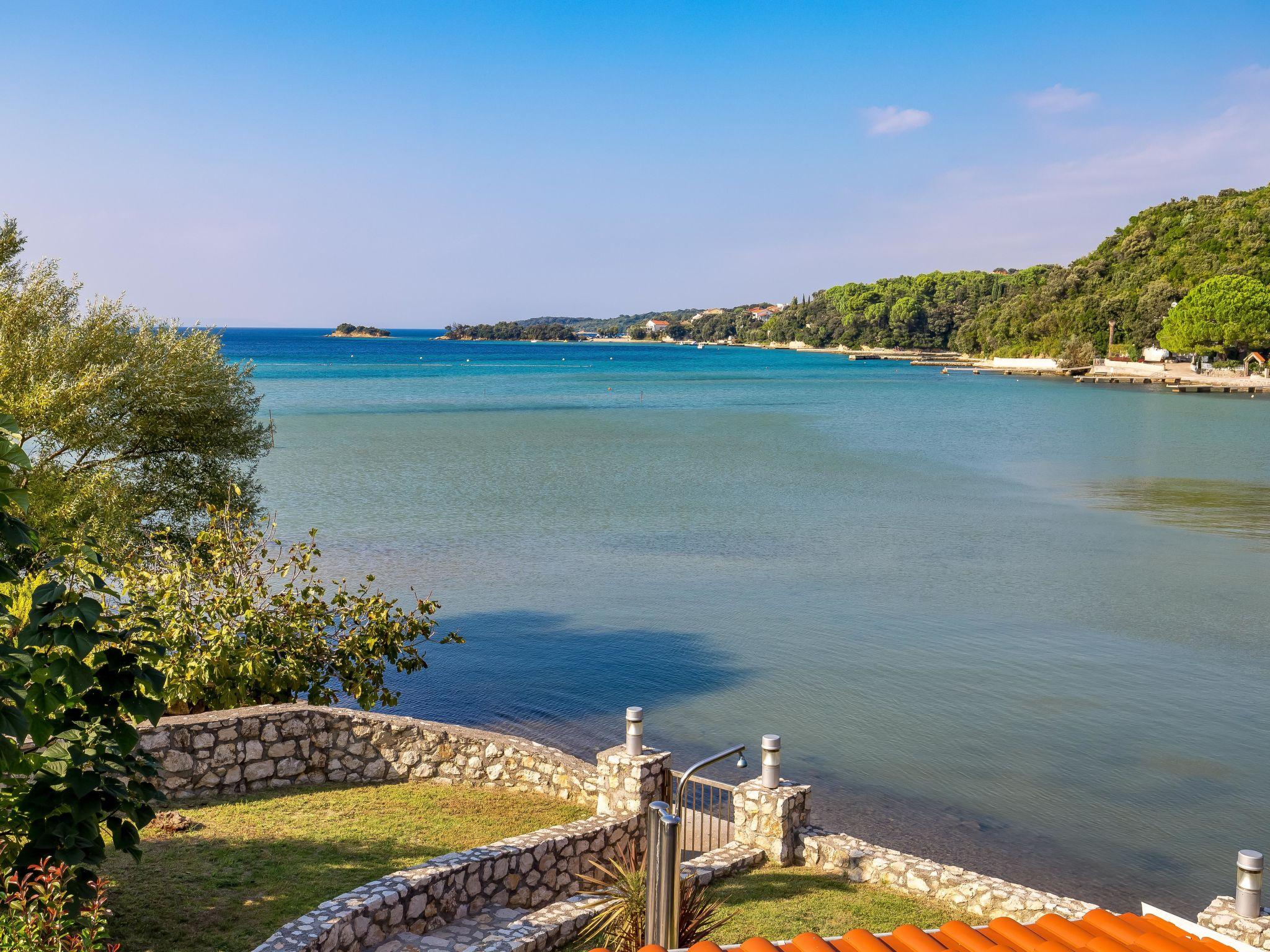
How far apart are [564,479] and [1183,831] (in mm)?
39911

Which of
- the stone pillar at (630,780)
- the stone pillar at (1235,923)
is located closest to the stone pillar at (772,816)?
the stone pillar at (630,780)

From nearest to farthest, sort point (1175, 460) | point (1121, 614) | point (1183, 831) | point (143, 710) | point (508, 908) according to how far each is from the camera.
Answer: point (143, 710)
point (508, 908)
point (1183, 831)
point (1121, 614)
point (1175, 460)

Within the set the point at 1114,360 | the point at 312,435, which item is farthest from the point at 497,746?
the point at 1114,360

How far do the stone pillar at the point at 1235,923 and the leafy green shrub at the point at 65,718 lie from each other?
9900 millimetres

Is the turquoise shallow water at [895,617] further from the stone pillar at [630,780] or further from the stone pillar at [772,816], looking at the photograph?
the stone pillar at [630,780]

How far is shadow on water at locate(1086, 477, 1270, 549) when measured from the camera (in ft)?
A: 133

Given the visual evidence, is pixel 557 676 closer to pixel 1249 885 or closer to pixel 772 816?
pixel 772 816

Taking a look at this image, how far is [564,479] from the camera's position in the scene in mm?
53594

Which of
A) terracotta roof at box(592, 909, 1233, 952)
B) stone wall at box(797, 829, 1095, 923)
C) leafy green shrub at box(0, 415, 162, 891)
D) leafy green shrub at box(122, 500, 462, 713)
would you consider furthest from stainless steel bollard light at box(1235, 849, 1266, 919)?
leafy green shrub at box(122, 500, 462, 713)

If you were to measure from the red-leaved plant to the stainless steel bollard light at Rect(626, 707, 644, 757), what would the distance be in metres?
6.67

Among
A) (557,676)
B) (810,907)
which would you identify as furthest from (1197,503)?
(810,907)

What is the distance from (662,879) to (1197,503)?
47.0 m

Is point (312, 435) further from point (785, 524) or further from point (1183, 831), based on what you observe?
point (1183, 831)

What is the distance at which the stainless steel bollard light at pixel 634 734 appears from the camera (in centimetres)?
1323
